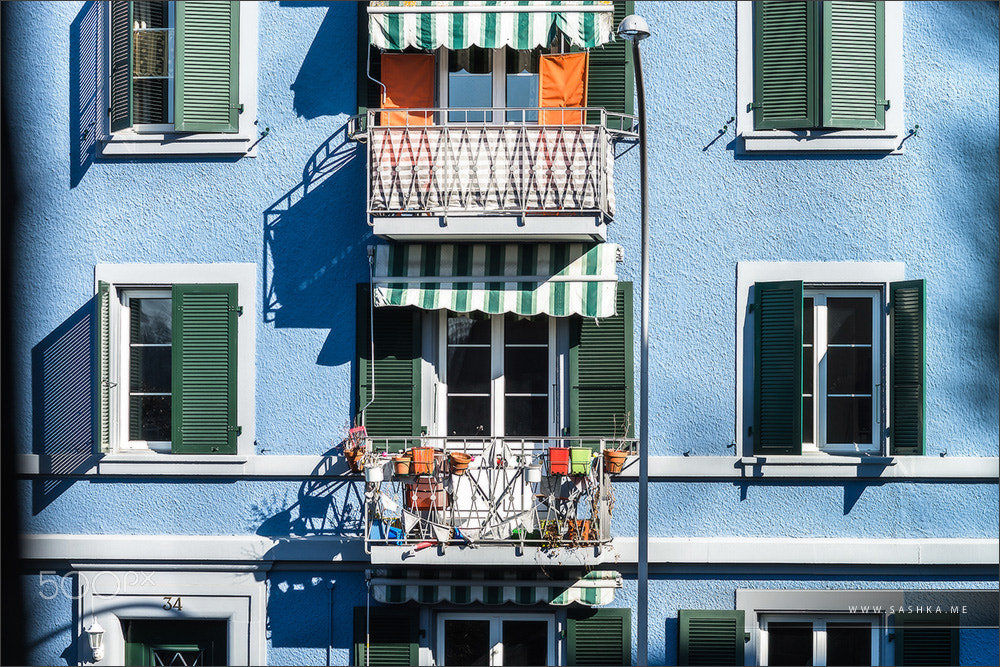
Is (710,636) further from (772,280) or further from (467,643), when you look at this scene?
(772,280)

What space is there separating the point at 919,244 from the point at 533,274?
3911 millimetres

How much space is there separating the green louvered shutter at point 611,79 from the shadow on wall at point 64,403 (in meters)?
5.63

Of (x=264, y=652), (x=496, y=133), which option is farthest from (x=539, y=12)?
(x=264, y=652)

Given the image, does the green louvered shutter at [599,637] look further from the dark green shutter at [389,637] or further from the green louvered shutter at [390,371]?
the green louvered shutter at [390,371]

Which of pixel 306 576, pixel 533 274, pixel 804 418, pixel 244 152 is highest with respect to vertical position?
pixel 244 152

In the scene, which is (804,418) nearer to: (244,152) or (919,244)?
(919,244)

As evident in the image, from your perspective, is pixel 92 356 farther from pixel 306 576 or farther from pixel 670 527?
pixel 670 527

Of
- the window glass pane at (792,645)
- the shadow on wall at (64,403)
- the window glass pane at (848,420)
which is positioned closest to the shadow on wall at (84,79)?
the shadow on wall at (64,403)

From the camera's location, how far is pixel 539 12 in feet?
31.3

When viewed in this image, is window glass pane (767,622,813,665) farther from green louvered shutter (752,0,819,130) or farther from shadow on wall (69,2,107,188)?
shadow on wall (69,2,107,188)

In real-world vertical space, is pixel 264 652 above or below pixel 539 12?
below

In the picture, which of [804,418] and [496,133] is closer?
[496,133]

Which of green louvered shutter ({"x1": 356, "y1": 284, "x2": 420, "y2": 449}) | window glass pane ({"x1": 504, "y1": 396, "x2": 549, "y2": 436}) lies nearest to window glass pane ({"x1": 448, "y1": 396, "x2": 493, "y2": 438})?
window glass pane ({"x1": 504, "y1": 396, "x2": 549, "y2": 436})

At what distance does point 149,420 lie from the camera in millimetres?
10492
